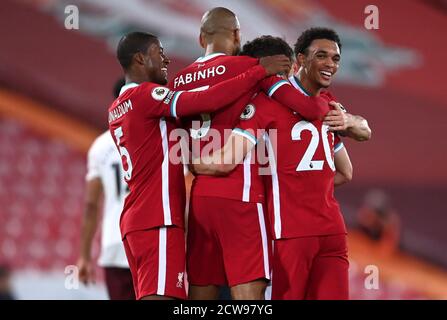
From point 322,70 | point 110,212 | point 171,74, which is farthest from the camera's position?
point 171,74

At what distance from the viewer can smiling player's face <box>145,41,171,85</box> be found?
14.8 feet

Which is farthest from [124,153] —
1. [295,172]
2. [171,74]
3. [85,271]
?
[171,74]

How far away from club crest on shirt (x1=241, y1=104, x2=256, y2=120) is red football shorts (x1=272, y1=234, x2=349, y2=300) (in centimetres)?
60

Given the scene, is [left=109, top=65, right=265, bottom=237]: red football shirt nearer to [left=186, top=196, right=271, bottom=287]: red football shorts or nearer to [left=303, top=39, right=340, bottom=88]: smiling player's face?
[left=186, top=196, right=271, bottom=287]: red football shorts

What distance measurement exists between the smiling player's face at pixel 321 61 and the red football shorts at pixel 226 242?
0.69 metres

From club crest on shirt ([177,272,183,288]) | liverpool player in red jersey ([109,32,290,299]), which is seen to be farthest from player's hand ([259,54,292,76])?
club crest on shirt ([177,272,183,288])

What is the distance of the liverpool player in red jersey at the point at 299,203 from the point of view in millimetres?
4277

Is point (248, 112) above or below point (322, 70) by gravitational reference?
below

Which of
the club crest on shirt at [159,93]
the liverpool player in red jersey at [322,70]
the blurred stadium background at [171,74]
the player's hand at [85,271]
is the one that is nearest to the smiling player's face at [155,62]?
the club crest on shirt at [159,93]

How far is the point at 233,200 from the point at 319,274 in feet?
1.75

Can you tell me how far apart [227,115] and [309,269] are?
0.82m

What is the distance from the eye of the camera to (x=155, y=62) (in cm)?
452

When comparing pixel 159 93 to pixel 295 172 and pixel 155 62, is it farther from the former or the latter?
pixel 295 172
